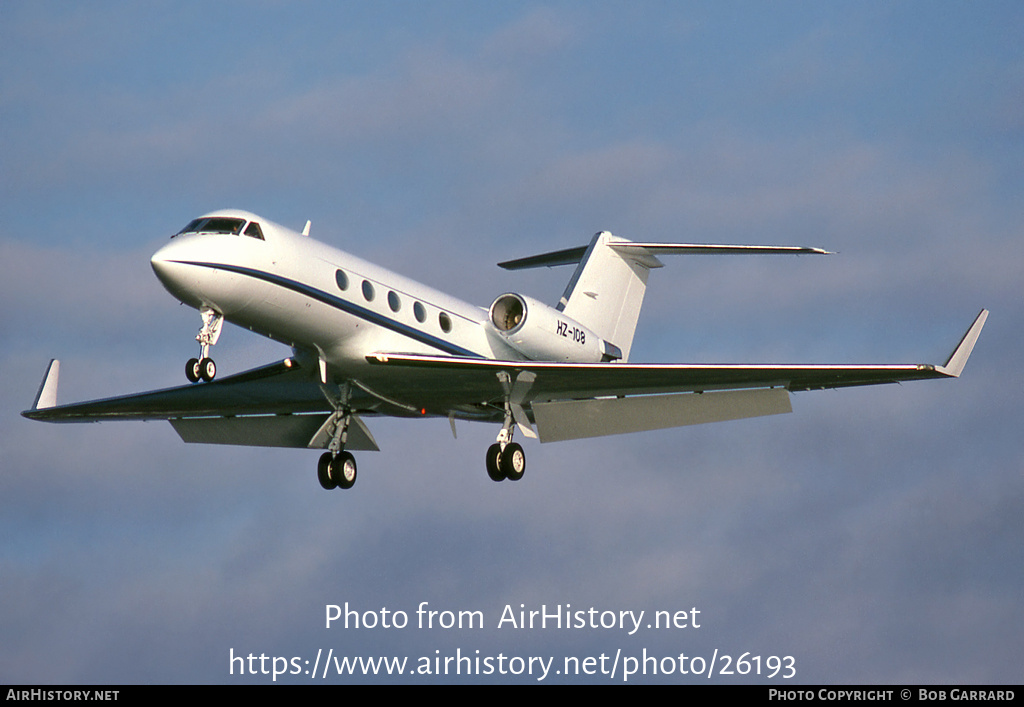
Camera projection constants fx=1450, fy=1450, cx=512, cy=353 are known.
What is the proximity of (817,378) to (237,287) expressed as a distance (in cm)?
890

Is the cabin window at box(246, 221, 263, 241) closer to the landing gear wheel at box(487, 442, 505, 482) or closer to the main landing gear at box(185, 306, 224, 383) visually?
the main landing gear at box(185, 306, 224, 383)

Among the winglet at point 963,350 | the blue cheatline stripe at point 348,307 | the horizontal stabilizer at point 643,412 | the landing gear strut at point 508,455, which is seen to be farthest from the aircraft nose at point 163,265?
the winglet at point 963,350

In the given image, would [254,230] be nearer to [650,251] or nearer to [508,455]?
[508,455]

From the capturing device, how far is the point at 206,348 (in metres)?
20.9

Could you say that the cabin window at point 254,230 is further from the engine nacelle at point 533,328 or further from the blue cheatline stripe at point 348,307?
the engine nacelle at point 533,328

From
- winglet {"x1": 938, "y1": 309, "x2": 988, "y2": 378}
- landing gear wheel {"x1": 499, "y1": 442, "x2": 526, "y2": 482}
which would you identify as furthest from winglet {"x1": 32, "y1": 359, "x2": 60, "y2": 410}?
winglet {"x1": 938, "y1": 309, "x2": 988, "y2": 378}

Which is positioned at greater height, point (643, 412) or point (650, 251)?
point (650, 251)

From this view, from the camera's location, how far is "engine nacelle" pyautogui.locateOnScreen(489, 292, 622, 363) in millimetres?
24484

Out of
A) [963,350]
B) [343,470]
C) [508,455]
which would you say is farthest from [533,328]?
[963,350]

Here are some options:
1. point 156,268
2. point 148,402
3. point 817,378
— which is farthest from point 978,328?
point 148,402

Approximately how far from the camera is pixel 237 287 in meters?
20.9

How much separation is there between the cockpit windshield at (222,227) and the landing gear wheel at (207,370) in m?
1.92

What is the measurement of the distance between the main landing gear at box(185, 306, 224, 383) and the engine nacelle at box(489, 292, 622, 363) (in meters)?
5.30

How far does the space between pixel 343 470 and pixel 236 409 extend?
3253 millimetres
